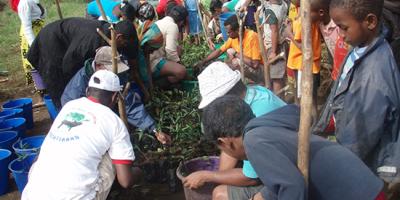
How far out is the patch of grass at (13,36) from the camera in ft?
30.1

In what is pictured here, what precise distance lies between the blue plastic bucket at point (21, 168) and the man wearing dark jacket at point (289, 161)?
265 centimetres

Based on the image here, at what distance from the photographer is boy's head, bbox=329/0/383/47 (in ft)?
7.36

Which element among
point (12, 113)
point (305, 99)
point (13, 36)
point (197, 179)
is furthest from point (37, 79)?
point (13, 36)

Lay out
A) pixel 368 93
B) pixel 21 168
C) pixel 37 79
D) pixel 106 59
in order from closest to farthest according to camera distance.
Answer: pixel 368 93 → pixel 106 59 → pixel 21 168 → pixel 37 79

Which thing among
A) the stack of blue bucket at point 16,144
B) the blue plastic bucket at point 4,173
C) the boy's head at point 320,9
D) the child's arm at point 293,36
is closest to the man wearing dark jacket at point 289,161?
the boy's head at point 320,9

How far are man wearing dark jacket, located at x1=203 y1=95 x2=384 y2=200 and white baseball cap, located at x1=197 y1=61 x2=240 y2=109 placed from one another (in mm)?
771

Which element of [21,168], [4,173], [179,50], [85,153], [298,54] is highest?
[85,153]

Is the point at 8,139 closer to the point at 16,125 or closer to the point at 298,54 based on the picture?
the point at 16,125

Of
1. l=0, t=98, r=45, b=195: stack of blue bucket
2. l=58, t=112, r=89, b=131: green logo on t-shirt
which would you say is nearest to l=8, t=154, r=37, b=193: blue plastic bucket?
l=0, t=98, r=45, b=195: stack of blue bucket

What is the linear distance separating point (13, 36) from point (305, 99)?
13.3m

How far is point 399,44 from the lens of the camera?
295 cm

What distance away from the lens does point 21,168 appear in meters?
4.28

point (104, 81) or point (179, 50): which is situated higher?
point (104, 81)

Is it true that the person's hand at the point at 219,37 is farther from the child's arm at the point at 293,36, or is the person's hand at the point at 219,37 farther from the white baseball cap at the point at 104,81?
the white baseball cap at the point at 104,81
